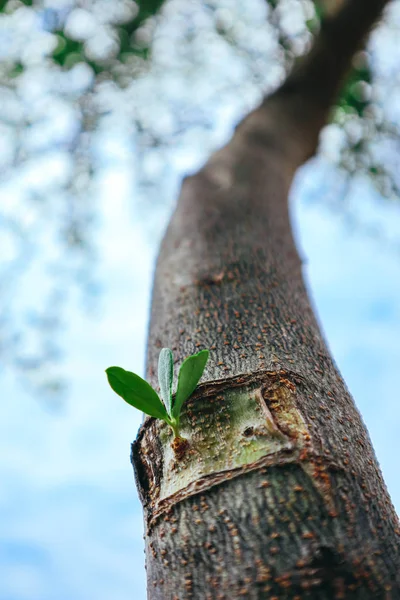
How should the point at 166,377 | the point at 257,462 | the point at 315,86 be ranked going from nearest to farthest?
the point at 257,462 → the point at 166,377 → the point at 315,86

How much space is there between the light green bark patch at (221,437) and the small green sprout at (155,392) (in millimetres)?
37

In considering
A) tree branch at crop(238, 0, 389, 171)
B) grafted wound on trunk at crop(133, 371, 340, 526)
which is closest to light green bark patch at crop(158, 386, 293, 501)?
grafted wound on trunk at crop(133, 371, 340, 526)

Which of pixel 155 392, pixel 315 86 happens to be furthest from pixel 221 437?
pixel 315 86

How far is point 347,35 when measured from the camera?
246 centimetres

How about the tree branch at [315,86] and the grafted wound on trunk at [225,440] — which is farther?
the tree branch at [315,86]

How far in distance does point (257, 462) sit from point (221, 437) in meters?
0.08

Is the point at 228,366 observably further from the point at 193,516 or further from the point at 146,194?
the point at 146,194

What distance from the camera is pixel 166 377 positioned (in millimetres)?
770

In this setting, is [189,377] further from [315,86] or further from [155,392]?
[315,86]

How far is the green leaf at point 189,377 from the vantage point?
0.73 metres

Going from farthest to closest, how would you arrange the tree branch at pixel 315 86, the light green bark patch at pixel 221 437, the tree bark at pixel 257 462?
1. the tree branch at pixel 315 86
2. the light green bark patch at pixel 221 437
3. the tree bark at pixel 257 462

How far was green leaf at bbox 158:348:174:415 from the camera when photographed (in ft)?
2.43

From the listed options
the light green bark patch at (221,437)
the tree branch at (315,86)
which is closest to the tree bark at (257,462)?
the light green bark patch at (221,437)

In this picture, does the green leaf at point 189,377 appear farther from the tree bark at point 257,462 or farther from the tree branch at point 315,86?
the tree branch at point 315,86
